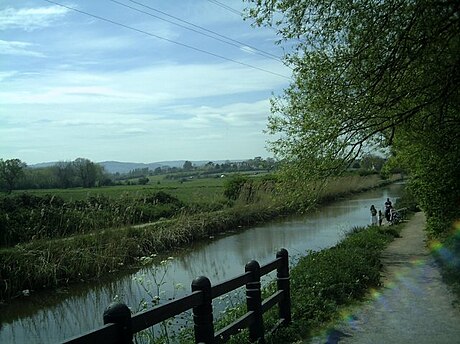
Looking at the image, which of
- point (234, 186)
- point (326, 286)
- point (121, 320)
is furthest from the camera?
point (234, 186)

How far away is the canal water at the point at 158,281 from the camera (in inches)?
479

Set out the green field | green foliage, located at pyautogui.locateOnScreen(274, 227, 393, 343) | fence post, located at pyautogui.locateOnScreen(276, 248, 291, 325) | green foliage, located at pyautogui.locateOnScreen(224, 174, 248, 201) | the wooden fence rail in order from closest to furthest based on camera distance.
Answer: the wooden fence rail < fence post, located at pyautogui.locateOnScreen(276, 248, 291, 325) < green foliage, located at pyautogui.locateOnScreen(274, 227, 393, 343) < the green field < green foliage, located at pyautogui.locateOnScreen(224, 174, 248, 201)

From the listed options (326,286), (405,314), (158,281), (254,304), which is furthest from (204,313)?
(158,281)

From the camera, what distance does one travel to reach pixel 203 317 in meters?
5.18

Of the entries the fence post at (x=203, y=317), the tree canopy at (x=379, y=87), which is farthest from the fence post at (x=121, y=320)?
the tree canopy at (x=379, y=87)

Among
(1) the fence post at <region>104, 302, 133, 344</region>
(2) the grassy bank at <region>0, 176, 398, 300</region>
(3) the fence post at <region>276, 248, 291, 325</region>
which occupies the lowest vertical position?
(2) the grassy bank at <region>0, 176, 398, 300</region>

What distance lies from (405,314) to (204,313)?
4801 millimetres

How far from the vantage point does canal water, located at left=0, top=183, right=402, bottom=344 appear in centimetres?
1217

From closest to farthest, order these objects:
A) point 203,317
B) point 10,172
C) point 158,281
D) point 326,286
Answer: point 203,317 → point 326,286 → point 158,281 → point 10,172

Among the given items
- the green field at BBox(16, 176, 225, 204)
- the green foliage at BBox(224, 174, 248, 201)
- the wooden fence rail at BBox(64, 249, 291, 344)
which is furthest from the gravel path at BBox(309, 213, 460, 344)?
the green foliage at BBox(224, 174, 248, 201)

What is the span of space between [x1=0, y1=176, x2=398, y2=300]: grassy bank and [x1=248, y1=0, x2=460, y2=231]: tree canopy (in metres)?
4.21

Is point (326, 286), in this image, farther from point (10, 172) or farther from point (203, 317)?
point (10, 172)

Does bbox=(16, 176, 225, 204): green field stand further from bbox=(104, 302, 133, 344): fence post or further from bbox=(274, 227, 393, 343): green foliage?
bbox=(104, 302, 133, 344): fence post

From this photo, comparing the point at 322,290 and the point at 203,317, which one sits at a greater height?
Result: the point at 203,317
